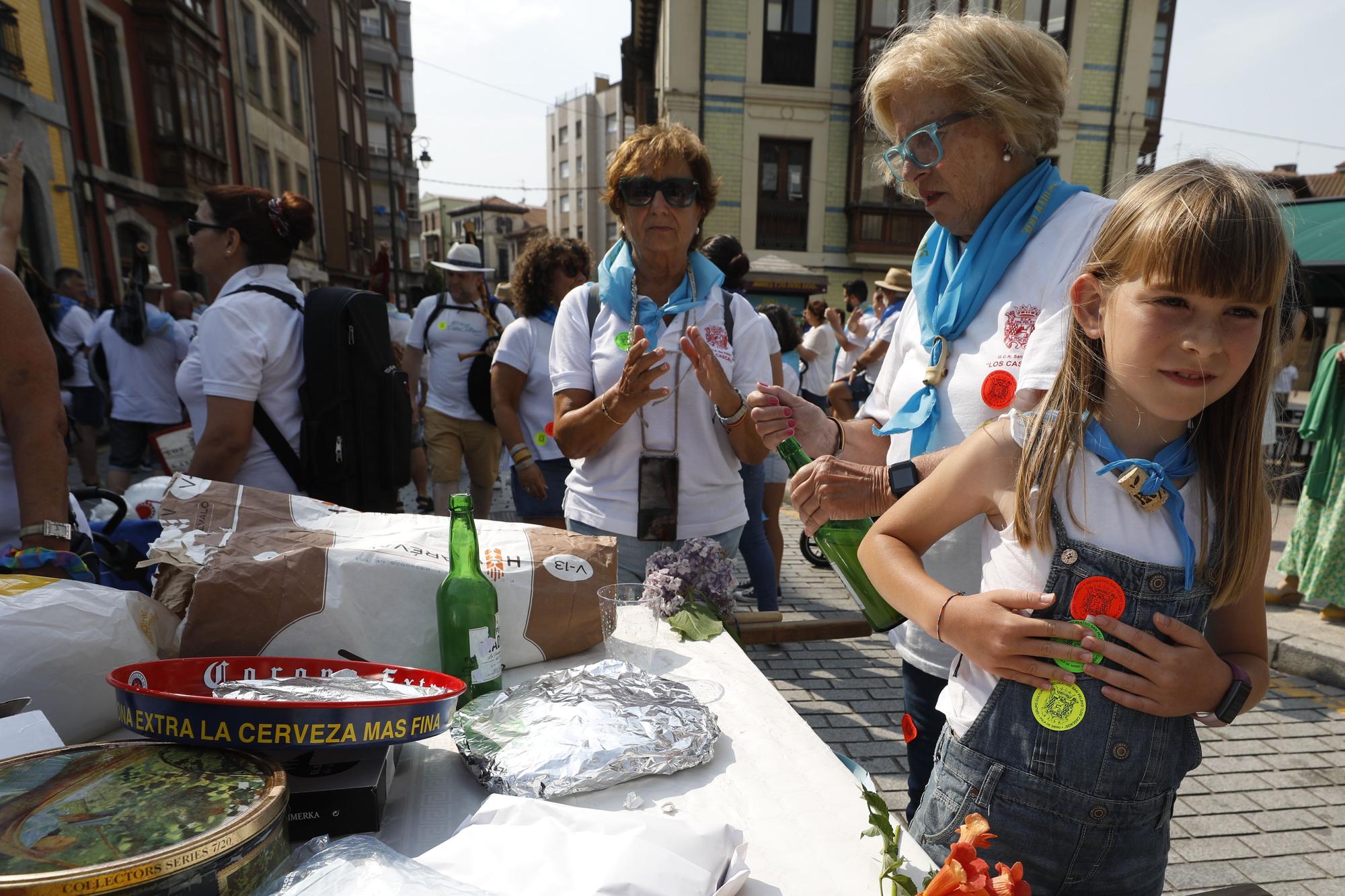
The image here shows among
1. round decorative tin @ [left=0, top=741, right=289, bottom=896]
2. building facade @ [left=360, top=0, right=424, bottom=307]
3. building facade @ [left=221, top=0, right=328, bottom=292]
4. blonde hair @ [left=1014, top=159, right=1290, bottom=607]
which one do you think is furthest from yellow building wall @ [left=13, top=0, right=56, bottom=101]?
building facade @ [left=360, top=0, right=424, bottom=307]

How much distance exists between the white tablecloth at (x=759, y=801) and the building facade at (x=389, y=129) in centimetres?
3627

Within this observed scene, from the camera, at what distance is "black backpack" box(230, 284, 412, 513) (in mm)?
2576

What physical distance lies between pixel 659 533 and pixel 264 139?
24.0m

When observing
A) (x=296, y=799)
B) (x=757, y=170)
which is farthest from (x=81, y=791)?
(x=757, y=170)

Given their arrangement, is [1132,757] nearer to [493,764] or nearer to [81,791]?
[493,764]

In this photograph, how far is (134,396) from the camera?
5984mm

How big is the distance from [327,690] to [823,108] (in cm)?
2028

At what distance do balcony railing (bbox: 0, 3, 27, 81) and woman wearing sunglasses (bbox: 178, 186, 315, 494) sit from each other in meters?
11.9

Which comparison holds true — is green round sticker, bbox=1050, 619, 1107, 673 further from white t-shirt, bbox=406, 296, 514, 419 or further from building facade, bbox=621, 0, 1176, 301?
building facade, bbox=621, 0, 1176, 301

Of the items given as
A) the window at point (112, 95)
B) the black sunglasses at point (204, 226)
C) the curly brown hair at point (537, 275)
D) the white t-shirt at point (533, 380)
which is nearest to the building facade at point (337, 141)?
the window at point (112, 95)

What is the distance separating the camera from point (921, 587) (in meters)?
1.22

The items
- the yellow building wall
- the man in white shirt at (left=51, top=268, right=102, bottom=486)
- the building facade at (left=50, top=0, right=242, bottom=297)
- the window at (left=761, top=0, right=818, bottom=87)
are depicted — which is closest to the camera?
the man in white shirt at (left=51, top=268, right=102, bottom=486)

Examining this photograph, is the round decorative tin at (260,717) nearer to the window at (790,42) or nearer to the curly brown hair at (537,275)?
the curly brown hair at (537,275)

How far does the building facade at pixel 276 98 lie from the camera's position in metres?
19.4
